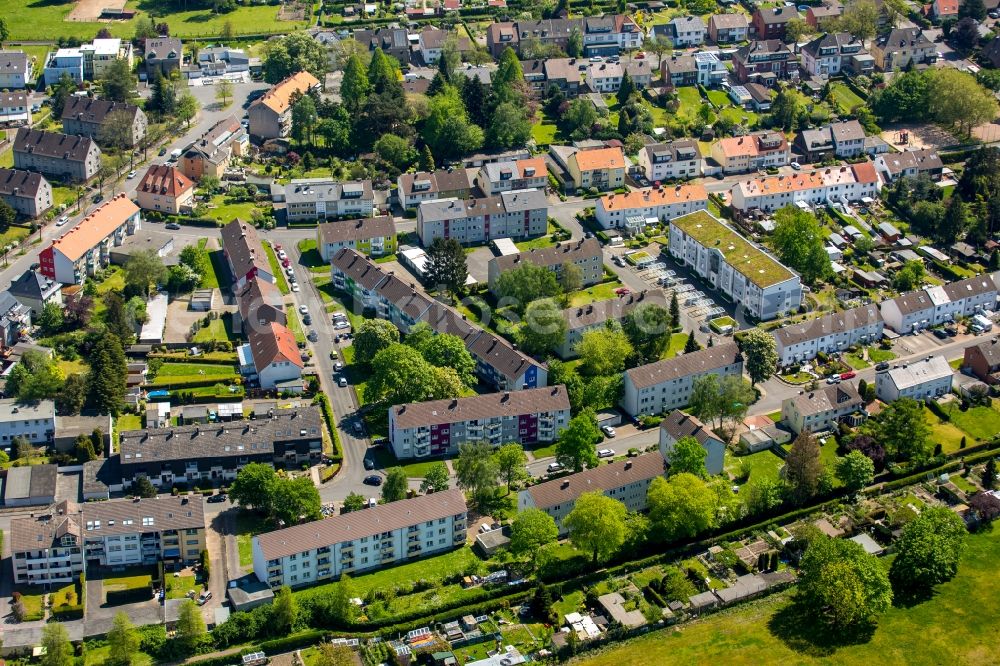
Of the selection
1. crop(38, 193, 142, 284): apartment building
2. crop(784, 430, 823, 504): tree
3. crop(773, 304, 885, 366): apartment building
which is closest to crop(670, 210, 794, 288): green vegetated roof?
crop(773, 304, 885, 366): apartment building

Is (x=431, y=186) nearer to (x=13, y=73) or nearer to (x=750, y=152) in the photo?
(x=750, y=152)

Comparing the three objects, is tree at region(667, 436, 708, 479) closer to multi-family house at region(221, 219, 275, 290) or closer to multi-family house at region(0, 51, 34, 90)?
multi-family house at region(221, 219, 275, 290)

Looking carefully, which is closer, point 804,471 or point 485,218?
point 804,471

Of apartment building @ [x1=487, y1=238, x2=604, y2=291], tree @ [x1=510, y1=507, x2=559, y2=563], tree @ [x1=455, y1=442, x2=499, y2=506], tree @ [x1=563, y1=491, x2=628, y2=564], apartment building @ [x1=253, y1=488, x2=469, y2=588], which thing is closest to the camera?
apartment building @ [x1=253, y1=488, x2=469, y2=588]

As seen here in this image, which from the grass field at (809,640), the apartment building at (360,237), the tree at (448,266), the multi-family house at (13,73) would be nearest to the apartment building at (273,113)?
the apartment building at (360,237)

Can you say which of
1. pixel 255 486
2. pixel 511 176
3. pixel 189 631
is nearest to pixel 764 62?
pixel 511 176

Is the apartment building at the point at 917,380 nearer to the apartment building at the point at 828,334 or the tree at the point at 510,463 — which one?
the apartment building at the point at 828,334

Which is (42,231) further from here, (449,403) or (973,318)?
(973,318)

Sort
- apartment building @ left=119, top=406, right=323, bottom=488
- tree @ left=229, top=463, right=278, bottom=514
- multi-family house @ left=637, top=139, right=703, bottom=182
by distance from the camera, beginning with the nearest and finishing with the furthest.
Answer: tree @ left=229, top=463, right=278, bottom=514
apartment building @ left=119, top=406, right=323, bottom=488
multi-family house @ left=637, top=139, right=703, bottom=182
